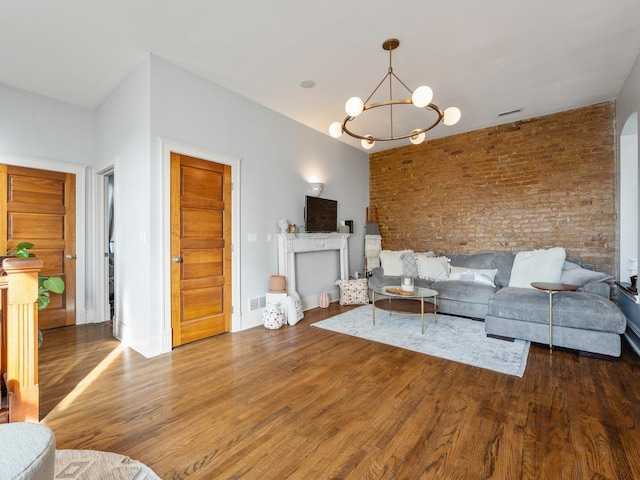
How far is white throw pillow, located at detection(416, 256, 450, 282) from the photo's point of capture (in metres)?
4.64

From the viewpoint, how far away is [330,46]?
284 centimetres

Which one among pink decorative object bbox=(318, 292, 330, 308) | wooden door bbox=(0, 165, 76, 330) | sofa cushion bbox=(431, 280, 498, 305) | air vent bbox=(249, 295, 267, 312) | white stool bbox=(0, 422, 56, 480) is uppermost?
wooden door bbox=(0, 165, 76, 330)

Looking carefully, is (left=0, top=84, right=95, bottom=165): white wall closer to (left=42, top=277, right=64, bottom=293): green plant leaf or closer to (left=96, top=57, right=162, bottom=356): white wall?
(left=96, top=57, right=162, bottom=356): white wall

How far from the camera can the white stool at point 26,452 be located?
2.61 ft

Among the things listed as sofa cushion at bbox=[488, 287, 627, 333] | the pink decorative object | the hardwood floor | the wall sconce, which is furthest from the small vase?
sofa cushion at bbox=[488, 287, 627, 333]

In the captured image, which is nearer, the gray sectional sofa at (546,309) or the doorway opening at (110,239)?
the gray sectional sofa at (546,309)

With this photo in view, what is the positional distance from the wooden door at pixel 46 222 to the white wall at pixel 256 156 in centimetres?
191

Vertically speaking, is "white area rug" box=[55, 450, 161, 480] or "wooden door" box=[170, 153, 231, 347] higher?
"wooden door" box=[170, 153, 231, 347]

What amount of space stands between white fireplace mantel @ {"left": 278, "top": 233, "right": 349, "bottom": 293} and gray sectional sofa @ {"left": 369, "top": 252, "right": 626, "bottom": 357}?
5.39ft

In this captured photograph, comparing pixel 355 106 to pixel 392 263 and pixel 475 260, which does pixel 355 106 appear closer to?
pixel 392 263

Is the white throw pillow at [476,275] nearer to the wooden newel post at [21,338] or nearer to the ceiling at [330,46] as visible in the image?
the ceiling at [330,46]

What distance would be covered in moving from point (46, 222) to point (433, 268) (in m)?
5.30

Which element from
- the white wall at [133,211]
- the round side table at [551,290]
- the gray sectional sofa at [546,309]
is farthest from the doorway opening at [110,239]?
the round side table at [551,290]

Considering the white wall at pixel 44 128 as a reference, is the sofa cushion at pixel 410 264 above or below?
below
